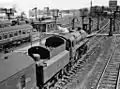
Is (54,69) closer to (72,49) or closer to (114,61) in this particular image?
(72,49)

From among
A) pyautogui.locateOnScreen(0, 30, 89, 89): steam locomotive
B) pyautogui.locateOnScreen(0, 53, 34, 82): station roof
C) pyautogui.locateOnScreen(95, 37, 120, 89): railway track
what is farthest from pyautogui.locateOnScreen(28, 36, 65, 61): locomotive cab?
pyautogui.locateOnScreen(95, 37, 120, 89): railway track

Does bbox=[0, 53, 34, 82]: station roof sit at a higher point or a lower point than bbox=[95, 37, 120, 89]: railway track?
higher

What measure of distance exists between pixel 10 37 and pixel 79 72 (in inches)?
632

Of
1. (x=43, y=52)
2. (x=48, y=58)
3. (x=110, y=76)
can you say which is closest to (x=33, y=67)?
(x=43, y=52)

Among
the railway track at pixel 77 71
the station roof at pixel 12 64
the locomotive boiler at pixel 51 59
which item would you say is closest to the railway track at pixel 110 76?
the railway track at pixel 77 71

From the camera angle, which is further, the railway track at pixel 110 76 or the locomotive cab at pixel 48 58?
the railway track at pixel 110 76

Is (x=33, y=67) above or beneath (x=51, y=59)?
above

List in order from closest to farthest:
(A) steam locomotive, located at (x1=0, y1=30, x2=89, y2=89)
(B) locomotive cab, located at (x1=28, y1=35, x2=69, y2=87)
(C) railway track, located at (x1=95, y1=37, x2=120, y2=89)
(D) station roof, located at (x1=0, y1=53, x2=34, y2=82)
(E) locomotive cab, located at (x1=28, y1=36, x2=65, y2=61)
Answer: (D) station roof, located at (x1=0, y1=53, x2=34, y2=82)
(A) steam locomotive, located at (x1=0, y1=30, x2=89, y2=89)
(B) locomotive cab, located at (x1=28, y1=35, x2=69, y2=87)
(E) locomotive cab, located at (x1=28, y1=36, x2=65, y2=61)
(C) railway track, located at (x1=95, y1=37, x2=120, y2=89)

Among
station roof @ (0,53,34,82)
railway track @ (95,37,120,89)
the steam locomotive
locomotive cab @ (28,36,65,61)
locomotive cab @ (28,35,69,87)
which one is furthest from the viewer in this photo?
railway track @ (95,37,120,89)

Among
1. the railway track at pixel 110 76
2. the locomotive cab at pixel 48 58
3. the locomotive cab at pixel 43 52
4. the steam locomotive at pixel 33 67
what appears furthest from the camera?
the railway track at pixel 110 76

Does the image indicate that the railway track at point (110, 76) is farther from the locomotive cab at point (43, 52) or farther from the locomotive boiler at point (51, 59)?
the locomotive cab at point (43, 52)

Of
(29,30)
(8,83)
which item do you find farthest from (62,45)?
(29,30)

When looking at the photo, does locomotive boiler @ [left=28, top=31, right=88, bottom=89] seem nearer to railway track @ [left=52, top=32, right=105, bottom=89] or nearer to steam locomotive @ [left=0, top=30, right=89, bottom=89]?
steam locomotive @ [left=0, top=30, right=89, bottom=89]

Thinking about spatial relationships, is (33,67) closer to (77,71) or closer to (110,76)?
(77,71)
